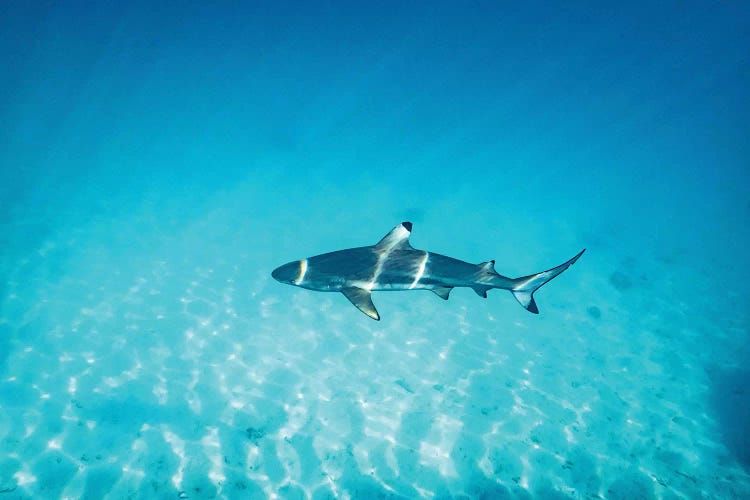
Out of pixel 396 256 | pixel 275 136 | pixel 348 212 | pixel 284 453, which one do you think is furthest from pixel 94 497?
pixel 275 136

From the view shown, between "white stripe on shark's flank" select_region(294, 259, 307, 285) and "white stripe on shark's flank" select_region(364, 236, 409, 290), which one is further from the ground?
"white stripe on shark's flank" select_region(364, 236, 409, 290)

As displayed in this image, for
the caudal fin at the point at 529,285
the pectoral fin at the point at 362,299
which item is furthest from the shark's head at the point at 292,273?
the caudal fin at the point at 529,285

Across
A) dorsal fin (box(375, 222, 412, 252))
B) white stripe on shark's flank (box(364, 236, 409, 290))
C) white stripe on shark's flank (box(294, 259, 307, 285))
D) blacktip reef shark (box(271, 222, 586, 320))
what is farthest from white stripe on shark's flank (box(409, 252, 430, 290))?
white stripe on shark's flank (box(294, 259, 307, 285))

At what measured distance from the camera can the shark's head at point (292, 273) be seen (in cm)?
704

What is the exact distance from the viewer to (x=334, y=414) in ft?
31.7

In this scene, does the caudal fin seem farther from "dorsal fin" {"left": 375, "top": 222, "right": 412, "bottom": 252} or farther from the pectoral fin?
the pectoral fin

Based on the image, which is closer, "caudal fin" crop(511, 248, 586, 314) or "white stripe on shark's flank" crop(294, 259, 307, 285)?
"white stripe on shark's flank" crop(294, 259, 307, 285)

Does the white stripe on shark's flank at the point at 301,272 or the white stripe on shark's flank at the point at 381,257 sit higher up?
the white stripe on shark's flank at the point at 381,257

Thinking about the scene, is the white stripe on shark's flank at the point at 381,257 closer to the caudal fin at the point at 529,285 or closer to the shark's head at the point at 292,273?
the shark's head at the point at 292,273

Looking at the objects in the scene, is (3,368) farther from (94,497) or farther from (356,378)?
(356,378)

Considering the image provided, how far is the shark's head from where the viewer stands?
704cm

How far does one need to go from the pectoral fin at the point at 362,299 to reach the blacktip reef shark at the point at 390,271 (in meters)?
0.02

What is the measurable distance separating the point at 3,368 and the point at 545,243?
97.4ft

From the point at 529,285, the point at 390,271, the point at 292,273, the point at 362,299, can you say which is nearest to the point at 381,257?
the point at 390,271
